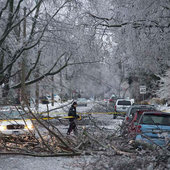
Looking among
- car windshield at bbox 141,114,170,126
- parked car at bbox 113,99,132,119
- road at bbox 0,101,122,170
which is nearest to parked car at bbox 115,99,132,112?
parked car at bbox 113,99,132,119

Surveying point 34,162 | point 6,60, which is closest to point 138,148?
point 34,162

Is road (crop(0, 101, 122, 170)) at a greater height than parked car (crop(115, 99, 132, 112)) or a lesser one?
lesser

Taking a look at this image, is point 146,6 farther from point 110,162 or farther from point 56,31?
point 110,162

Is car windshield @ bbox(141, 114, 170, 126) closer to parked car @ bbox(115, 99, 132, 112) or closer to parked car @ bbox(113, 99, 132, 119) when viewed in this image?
parked car @ bbox(113, 99, 132, 119)

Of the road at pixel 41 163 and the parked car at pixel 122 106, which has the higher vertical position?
the parked car at pixel 122 106

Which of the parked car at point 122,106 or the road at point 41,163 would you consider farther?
the parked car at point 122,106

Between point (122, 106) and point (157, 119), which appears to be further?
point (122, 106)

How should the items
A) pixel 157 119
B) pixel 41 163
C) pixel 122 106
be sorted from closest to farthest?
1. pixel 41 163
2. pixel 157 119
3. pixel 122 106

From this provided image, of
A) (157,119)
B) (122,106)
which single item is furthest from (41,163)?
(122,106)

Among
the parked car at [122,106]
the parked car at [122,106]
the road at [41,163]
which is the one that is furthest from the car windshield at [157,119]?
the parked car at [122,106]

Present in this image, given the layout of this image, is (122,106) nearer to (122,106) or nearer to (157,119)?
(122,106)

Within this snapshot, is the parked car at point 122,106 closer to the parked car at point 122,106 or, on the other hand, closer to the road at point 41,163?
the parked car at point 122,106

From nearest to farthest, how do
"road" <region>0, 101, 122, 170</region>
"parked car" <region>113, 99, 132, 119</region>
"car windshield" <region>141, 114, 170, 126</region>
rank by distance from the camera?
"road" <region>0, 101, 122, 170</region> < "car windshield" <region>141, 114, 170, 126</region> < "parked car" <region>113, 99, 132, 119</region>

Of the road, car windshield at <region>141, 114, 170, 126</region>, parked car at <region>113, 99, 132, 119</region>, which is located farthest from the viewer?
parked car at <region>113, 99, 132, 119</region>
